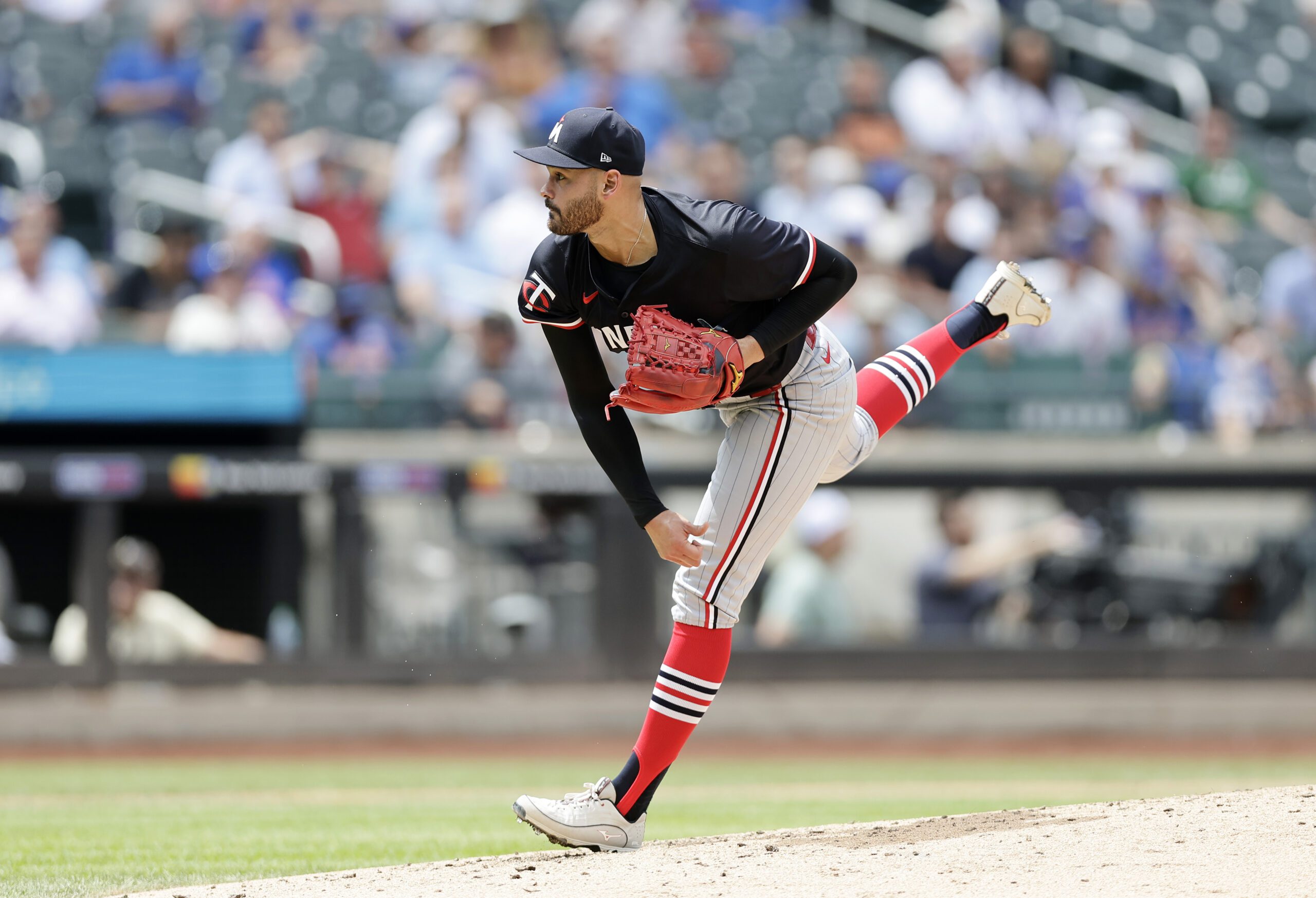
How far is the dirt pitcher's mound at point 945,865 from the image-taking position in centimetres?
312

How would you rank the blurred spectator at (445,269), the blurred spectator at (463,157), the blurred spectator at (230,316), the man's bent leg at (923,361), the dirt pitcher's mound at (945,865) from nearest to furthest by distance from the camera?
the dirt pitcher's mound at (945,865), the man's bent leg at (923,361), the blurred spectator at (230,316), the blurred spectator at (445,269), the blurred spectator at (463,157)

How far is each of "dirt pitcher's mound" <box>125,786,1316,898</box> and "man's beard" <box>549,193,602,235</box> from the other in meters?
1.42

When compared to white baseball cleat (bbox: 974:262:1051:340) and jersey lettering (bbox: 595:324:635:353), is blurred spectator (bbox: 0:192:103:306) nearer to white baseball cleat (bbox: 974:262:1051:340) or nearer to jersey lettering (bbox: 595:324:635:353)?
jersey lettering (bbox: 595:324:635:353)

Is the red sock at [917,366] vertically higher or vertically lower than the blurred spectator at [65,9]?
lower

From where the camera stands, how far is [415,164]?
9.93m

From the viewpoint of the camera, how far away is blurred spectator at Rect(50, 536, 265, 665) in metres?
7.85

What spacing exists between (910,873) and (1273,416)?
5992 mm

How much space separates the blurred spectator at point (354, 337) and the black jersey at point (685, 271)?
4902mm

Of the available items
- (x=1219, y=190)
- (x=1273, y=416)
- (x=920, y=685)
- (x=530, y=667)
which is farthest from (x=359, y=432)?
(x=1219, y=190)

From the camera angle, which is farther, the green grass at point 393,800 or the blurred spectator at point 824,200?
the blurred spectator at point 824,200

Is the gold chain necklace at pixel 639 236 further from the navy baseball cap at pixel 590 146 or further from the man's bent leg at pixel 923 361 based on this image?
the man's bent leg at pixel 923 361

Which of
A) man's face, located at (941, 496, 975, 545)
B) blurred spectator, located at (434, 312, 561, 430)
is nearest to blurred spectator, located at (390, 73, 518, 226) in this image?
blurred spectator, located at (434, 312, 561, 430)

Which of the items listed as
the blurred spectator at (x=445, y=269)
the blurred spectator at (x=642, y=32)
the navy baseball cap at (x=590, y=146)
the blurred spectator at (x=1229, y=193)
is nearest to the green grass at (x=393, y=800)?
the navy baseball cap at (x=590, y=146)

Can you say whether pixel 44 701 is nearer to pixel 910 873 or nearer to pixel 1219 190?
pixel 910 873
